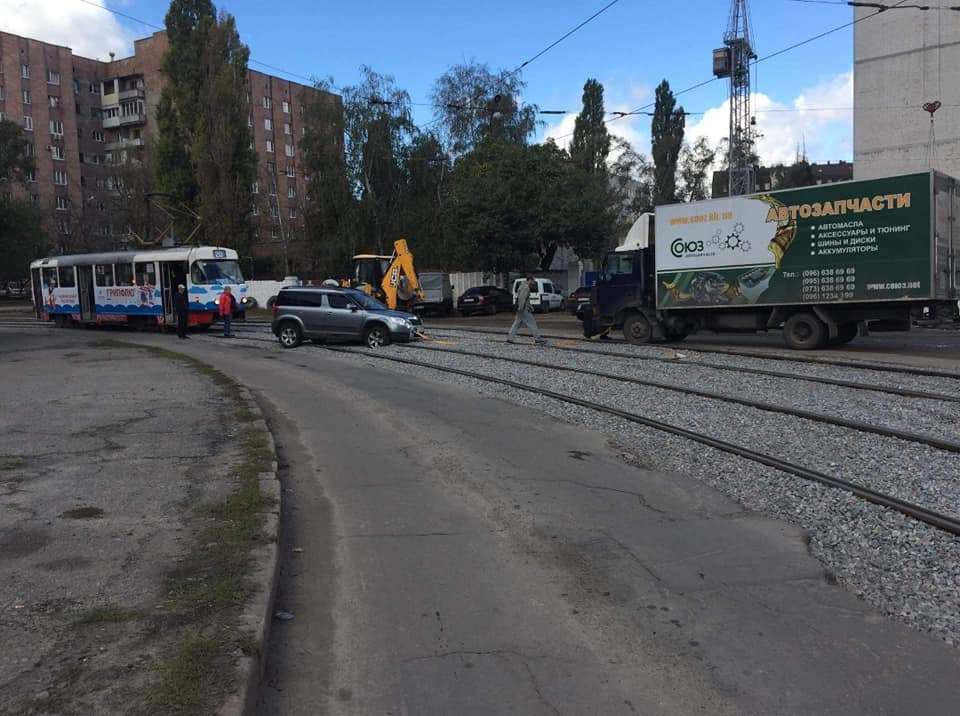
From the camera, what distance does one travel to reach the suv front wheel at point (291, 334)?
69.9 feet

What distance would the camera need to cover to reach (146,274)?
28609mm

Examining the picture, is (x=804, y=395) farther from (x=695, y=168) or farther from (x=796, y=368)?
(x=695, y=168)

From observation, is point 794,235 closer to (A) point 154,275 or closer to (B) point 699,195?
(A) point 154,275

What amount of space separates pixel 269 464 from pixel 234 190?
138 feet

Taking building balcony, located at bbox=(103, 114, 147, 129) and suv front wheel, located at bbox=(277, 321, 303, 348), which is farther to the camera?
building balcony, located at bbox=(103, 114, 147, 129)

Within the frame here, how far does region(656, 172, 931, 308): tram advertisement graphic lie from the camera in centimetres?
1623

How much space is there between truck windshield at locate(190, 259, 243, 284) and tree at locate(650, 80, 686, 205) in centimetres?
3665

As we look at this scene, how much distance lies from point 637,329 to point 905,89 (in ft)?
101

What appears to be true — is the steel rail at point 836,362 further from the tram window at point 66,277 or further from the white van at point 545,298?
the tram window at point 66,277

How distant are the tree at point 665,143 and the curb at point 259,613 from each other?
54447mm

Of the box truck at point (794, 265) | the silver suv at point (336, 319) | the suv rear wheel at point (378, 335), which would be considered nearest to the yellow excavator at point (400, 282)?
the silver suv at point (336, 319)

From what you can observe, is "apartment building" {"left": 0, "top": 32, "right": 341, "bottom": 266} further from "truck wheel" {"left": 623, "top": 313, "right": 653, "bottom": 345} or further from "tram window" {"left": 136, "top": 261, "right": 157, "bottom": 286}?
"truck wheel" {"left": 623, "top": 313, "right": 653, "bottom": 345}

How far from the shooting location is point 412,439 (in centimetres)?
898

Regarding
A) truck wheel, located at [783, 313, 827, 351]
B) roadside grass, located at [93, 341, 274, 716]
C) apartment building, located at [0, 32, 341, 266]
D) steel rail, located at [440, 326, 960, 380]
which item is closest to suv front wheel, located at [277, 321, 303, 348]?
steel rail, located at [440, 326, 960, 380]
